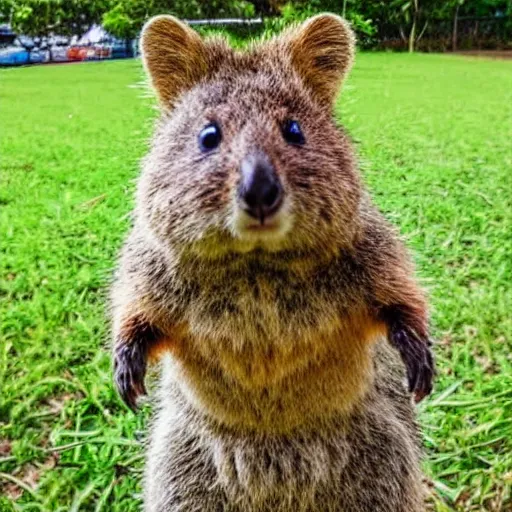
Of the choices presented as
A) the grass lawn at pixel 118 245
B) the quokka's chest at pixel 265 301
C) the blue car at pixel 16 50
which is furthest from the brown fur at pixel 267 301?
the blue car at pixel 16 50

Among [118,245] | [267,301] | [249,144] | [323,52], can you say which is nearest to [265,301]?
[267,301]

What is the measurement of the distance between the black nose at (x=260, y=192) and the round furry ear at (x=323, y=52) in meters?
→ 0.27

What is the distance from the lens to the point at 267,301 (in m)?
0.98

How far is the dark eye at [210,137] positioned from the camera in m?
0.95

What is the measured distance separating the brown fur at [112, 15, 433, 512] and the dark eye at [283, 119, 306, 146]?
1 centimetres

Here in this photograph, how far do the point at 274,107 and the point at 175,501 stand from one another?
0.57 metres

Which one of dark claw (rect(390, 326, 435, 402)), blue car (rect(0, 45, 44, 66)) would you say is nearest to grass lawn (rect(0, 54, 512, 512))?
blue car (rect(0, 45, 44, 66))

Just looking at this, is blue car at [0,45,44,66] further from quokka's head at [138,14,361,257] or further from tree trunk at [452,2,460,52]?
tree trunk at [452,2,460,52]

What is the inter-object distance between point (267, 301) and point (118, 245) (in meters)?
0.91

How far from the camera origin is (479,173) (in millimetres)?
2342

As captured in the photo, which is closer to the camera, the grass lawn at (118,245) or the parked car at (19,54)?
the grass lawn at (118,245)

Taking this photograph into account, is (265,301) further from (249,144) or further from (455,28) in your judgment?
(455,28)

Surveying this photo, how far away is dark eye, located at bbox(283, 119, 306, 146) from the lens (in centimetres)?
95

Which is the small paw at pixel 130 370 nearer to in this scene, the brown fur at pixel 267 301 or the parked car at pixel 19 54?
the brown fur at pixel 267 301
